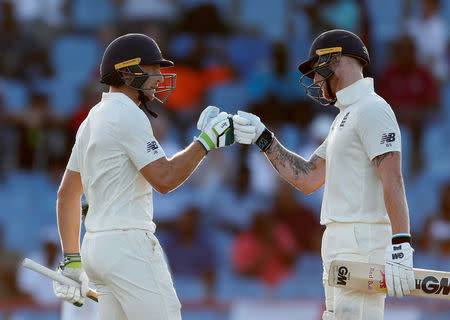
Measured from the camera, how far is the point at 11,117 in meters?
10.7

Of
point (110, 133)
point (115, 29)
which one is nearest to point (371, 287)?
point (110, 133)

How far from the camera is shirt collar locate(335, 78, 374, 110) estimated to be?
524cm

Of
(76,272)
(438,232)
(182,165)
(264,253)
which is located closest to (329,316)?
(182,165)

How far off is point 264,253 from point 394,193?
4525 mm

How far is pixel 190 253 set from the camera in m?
9.30

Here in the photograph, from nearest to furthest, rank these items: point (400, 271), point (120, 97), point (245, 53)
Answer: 1. point (400, 271)
2. point (120, 97)
3. point (245, 53)

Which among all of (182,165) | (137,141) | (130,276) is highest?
(137,141)

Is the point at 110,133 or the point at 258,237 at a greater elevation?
the point at 110,133

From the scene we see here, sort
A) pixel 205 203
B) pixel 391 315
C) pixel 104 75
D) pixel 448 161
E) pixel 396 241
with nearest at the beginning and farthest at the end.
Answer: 1. pixel 396 241
2. pixel 104 75
3. pixel 391 315
4. pixel 205 203
5. pixel 448 161

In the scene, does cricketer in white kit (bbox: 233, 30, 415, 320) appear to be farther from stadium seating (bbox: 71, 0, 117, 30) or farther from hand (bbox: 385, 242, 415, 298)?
stadium seating (bbox: 71, 0, 117, 30)

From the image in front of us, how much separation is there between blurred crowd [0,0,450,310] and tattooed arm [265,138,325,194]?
3.54 metres

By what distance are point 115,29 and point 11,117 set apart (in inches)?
71.5

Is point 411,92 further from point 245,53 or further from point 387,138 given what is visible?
point 387,138

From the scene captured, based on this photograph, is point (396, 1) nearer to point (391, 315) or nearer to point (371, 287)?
point (391, 315)
